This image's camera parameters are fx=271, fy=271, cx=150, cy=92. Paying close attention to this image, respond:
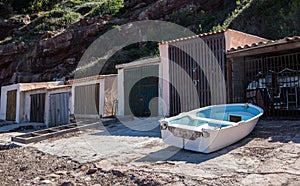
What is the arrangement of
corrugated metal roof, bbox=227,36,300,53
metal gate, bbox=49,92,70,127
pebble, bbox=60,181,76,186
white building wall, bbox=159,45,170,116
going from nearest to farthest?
pebble, bbox=60,181,76,186 < corrugated metal roof, bbox=227,36,300,53 < white building wall, bbox=159,45,170,116 < metal gate, bbox=49,92,70,127

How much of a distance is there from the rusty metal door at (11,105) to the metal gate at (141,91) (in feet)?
30.2

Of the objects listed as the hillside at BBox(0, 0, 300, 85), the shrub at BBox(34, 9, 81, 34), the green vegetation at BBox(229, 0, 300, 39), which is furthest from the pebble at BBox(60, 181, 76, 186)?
the shrub at BBox(34, 9, 81, 34)

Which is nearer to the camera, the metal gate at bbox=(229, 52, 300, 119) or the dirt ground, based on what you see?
the dirt ground

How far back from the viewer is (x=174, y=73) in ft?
35.0

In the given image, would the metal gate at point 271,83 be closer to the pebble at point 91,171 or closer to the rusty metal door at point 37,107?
the pebble at point 91,171

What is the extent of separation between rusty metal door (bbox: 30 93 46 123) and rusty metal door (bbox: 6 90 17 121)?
A: 4.88 ft

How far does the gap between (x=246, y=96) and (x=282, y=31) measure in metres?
6.93

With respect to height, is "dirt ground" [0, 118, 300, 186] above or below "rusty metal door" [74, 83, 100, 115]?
below

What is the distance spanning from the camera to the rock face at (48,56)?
27.3 metres

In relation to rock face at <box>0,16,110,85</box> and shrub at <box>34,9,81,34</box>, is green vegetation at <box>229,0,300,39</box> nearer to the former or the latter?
rock face at <box>0,16,110,85</box>

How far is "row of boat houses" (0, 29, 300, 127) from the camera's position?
29.2ft

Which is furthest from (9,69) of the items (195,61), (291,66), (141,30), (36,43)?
(291,66)

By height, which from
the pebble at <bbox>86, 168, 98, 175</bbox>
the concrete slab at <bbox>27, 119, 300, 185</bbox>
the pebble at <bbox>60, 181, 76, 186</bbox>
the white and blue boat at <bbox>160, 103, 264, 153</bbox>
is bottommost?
the pebble at <bbox>60, 181, 76, 186</bbox>

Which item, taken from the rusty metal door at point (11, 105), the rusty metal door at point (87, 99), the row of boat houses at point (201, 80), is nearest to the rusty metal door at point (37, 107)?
the rusty metal door at point (11, 105)
